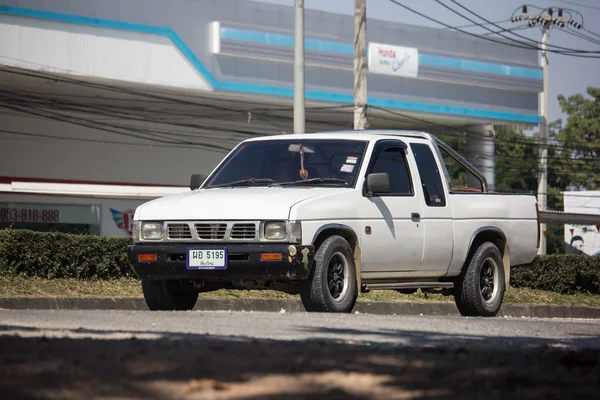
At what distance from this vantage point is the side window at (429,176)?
12.7 meters

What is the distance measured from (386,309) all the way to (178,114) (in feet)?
90.7

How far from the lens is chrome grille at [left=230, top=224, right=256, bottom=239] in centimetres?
1079

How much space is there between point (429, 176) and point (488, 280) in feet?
4.79

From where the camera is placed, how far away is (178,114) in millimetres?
44781

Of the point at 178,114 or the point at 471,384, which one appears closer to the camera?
the point at 471,384

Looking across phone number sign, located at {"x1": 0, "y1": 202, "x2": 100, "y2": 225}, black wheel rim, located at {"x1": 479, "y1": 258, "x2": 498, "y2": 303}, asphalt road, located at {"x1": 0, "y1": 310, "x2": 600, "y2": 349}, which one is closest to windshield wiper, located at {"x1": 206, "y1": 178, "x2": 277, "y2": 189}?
asphalt road, located at {"x1": 0, "y1": 310, "x2": 600, "y2": 349}

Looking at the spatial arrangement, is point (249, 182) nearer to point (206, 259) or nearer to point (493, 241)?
point (206, 259)

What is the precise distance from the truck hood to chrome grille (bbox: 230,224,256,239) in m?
0.08

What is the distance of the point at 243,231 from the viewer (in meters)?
10.8

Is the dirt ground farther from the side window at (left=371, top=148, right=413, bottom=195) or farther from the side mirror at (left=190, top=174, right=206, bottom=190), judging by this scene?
the side mirror at (left=190, top=174, right=206, bottom=190)

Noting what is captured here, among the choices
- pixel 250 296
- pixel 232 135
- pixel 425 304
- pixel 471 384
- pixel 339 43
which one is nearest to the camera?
pixel 471 384

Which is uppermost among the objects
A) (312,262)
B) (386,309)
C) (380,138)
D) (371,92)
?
(371,92)

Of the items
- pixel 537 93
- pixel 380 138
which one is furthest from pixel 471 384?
pixel 537 93

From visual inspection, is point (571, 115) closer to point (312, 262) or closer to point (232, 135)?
point (232, 135)
